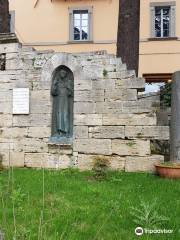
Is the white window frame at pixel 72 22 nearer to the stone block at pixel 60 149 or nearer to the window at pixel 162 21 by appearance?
A: the window at pixel 162 21

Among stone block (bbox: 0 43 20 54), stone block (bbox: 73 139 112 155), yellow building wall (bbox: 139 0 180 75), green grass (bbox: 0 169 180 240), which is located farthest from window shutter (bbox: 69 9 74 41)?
green grass (bbox: 0 169 180 240)

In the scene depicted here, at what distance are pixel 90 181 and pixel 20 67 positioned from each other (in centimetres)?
321

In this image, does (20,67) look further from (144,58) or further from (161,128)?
(144,58)

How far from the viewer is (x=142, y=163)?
30.5 ft

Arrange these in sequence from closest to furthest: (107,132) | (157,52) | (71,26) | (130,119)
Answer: (130,119), (107,132), (157,52), (71,26)

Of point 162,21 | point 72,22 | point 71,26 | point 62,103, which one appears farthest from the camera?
point 72,22

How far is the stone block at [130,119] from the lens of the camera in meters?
9.26

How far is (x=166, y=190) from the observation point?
739cm

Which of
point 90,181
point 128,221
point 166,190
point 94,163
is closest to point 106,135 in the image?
point 94,163

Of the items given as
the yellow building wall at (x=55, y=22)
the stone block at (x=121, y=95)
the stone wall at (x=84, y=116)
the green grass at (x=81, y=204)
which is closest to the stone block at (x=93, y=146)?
the stone wall at (x=84, y=116)

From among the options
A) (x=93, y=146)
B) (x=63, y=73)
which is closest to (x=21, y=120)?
(x=63, y=73)

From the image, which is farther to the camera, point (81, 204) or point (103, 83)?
point (103, 83)

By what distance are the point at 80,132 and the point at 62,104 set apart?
0.72 meters

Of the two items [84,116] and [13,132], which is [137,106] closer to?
[84,116]
